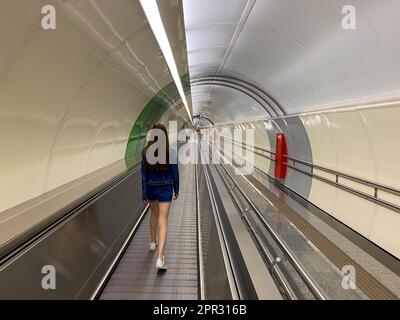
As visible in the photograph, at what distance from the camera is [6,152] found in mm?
3051

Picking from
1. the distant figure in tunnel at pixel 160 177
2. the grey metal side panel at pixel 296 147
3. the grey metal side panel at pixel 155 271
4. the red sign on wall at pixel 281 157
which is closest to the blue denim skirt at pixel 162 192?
the distant figure in tunnel at pixel 160 177

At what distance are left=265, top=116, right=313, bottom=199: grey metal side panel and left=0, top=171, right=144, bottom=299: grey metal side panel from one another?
576cm

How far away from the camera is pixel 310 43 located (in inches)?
220

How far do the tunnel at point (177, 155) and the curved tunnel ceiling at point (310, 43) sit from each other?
0.10 feet

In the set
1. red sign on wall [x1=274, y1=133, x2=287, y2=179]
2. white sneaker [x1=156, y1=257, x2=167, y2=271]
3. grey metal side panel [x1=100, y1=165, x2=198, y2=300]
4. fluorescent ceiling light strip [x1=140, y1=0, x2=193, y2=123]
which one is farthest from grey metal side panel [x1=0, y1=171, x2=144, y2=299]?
red sign on wall [x1=274, y1=133, x2=287, y2=179]

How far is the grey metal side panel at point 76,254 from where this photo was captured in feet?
7.89

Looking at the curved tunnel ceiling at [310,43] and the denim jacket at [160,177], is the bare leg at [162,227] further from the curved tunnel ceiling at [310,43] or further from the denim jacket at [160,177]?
the curved tunnel ceiling at [310,43]

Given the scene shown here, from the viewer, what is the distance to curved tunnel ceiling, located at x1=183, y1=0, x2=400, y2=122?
13.9ft

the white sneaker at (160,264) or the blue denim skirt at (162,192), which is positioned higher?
the blue denim skirt at (162,192)

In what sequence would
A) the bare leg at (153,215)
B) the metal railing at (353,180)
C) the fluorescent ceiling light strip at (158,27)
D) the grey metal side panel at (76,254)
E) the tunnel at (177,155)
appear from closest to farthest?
1. the grey metal side panel at (76,254)
2. the tunnel at (177,155)
3. the fluorescent ceiling light strip at (158,27)
4. the bare leg at (153,215)
5. the metal railing at (353,180)

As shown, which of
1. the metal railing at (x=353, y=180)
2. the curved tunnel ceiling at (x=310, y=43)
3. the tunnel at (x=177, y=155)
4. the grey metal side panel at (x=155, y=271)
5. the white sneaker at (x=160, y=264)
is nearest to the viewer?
the tunnel at (x=177, y=155)

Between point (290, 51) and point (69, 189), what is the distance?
4.70m
